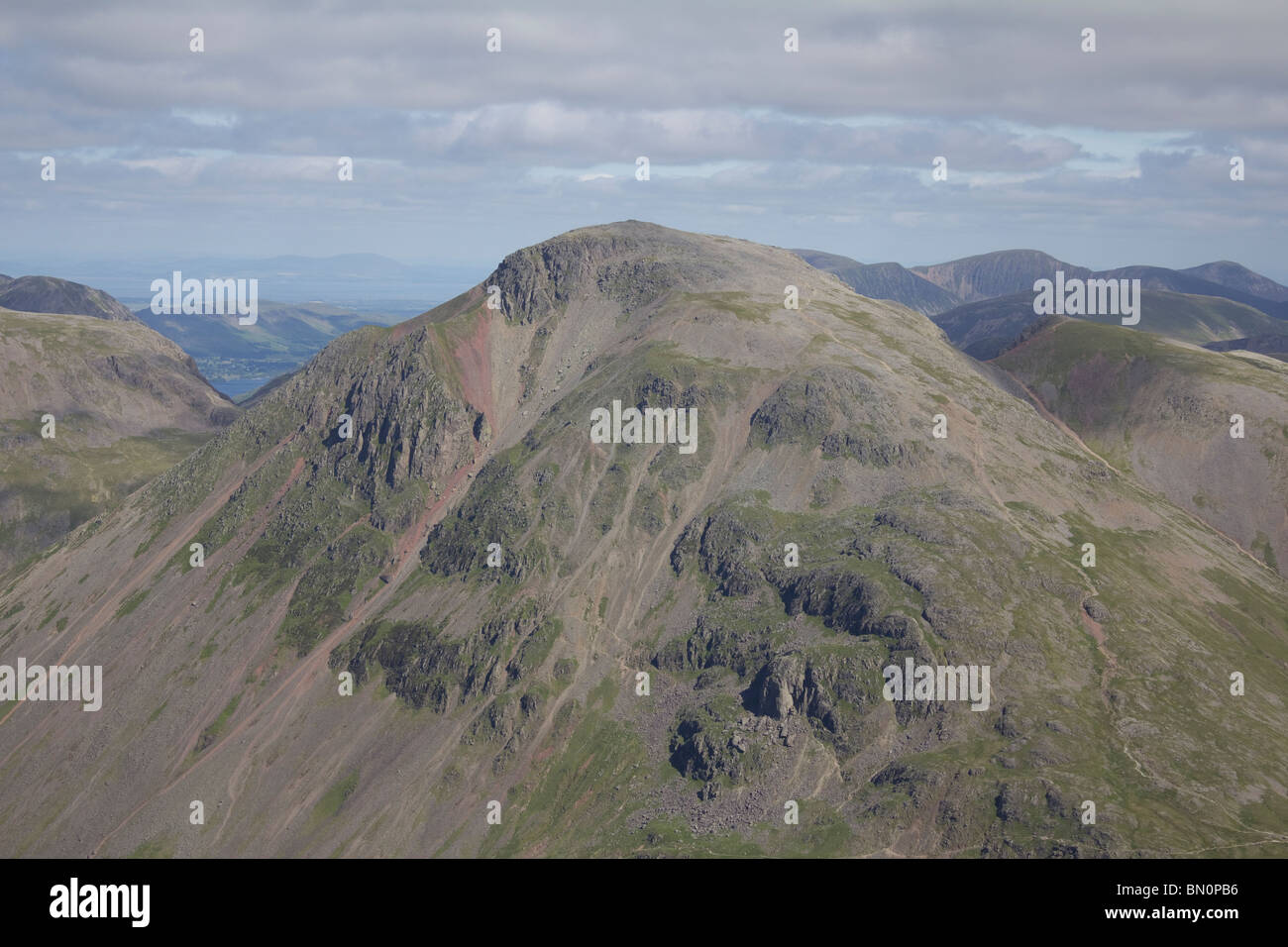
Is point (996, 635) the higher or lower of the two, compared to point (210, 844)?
higher

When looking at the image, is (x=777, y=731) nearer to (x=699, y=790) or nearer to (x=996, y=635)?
(x=699, y=790)

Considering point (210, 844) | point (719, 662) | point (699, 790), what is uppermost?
point (719, 662)
